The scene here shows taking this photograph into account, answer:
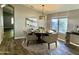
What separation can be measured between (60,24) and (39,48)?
0.79 meters

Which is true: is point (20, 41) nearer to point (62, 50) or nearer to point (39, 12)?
point (39, 12)

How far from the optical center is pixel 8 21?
2535mm

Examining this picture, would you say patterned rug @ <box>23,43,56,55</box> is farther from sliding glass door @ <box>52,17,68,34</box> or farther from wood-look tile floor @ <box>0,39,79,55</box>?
sliding glass door @ <box>52,17,68,34</box>

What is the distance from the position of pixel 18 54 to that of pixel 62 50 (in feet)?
3.30

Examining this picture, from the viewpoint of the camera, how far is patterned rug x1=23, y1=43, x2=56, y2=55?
2.57 m

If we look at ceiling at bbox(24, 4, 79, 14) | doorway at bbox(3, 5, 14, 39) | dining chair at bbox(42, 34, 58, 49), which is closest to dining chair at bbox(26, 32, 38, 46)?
dining chair at bbox(42, 34, 58, 49)

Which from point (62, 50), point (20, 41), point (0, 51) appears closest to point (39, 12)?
point (20, 41)

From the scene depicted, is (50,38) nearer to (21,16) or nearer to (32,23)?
(32,23)

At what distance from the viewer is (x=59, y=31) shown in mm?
2672

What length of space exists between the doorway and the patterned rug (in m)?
0.44

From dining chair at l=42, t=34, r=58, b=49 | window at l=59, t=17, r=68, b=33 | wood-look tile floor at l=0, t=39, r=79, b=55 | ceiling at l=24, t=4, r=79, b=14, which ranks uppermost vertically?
ceiling at l=24, t=4, r=79, b=14

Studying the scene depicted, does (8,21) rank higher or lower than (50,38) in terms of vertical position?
higher

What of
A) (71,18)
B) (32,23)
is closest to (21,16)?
(32,23)
